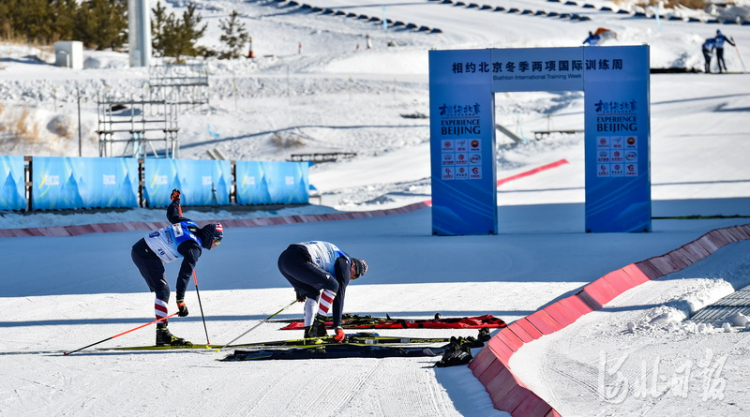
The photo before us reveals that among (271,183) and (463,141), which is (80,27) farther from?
(463,141)

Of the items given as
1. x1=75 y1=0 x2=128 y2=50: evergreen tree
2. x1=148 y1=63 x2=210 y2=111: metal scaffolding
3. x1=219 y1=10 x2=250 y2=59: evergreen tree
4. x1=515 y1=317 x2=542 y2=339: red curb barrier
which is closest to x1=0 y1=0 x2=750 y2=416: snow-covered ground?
x1=515 y1=317 x2=542 y2=339: red curb barrier

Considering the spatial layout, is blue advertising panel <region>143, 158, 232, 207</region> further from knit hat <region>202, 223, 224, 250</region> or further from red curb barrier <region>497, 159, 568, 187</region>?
knit hat <region>202, 223, 224, 250</region>

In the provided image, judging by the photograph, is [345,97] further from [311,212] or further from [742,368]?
[742,368]

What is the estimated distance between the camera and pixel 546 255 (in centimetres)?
1941

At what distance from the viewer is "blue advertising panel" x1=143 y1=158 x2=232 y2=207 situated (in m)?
30.0

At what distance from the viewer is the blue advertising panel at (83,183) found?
85.6 ft

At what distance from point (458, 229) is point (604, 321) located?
12.6 m

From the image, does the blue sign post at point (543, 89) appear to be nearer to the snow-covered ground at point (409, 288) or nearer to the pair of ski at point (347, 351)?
the snow-covered ground at point (409, 288)

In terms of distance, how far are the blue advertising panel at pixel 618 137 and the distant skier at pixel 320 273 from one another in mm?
14620

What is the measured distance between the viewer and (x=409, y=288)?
15820 mm

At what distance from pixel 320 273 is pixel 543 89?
1442cm

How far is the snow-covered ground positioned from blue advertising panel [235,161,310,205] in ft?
3.13

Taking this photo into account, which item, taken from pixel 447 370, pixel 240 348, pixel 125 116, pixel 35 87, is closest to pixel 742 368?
pixel 447 370

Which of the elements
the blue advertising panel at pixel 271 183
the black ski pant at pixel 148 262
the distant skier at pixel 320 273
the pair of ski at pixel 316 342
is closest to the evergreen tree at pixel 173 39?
the blue advertising panel at pixel 271 183
